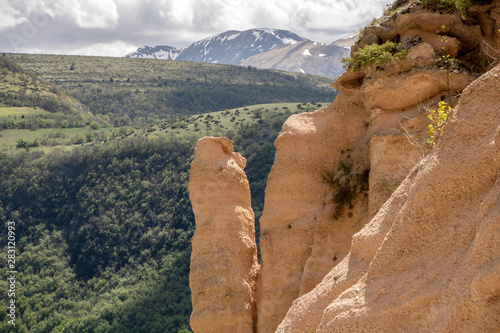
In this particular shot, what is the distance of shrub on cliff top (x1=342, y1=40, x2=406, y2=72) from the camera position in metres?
15.0

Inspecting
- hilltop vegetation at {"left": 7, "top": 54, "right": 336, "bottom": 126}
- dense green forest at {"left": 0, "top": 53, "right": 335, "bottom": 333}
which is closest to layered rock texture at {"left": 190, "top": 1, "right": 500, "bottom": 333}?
dense green forest at {"left": 0, "top": 53, "right": 335, "bottom": 333}

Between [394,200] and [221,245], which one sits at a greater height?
[394,200]

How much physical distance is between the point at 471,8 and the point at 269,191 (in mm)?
7333

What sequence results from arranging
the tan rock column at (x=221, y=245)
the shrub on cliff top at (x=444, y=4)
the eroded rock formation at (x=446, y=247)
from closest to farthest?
the eroded rock formation at (x=446, y=247)
the shrub on cliff top at (x=444, y=4)
the tan rock column at (x=221, y=245)

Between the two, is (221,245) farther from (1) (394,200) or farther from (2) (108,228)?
(2) (108,228)

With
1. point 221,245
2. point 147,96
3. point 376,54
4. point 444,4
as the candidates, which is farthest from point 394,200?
point 147,96

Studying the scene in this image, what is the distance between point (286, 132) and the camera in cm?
1770

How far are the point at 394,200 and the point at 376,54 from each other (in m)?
6.33

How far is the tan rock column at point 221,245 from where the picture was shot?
17281 millimetres

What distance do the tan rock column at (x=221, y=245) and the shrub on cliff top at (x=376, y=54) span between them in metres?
5.52

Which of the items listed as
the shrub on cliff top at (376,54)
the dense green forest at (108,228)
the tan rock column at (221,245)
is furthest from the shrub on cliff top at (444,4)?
the dense green forest at (108,228)

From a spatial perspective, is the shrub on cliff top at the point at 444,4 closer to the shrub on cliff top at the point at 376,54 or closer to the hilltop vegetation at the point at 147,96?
the shrub on cliff top at the point at 376,54

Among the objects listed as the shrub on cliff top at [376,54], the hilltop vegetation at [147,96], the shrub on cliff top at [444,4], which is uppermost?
the hilltop vegetation at [147,96]

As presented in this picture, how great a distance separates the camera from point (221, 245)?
18000 millimetres
